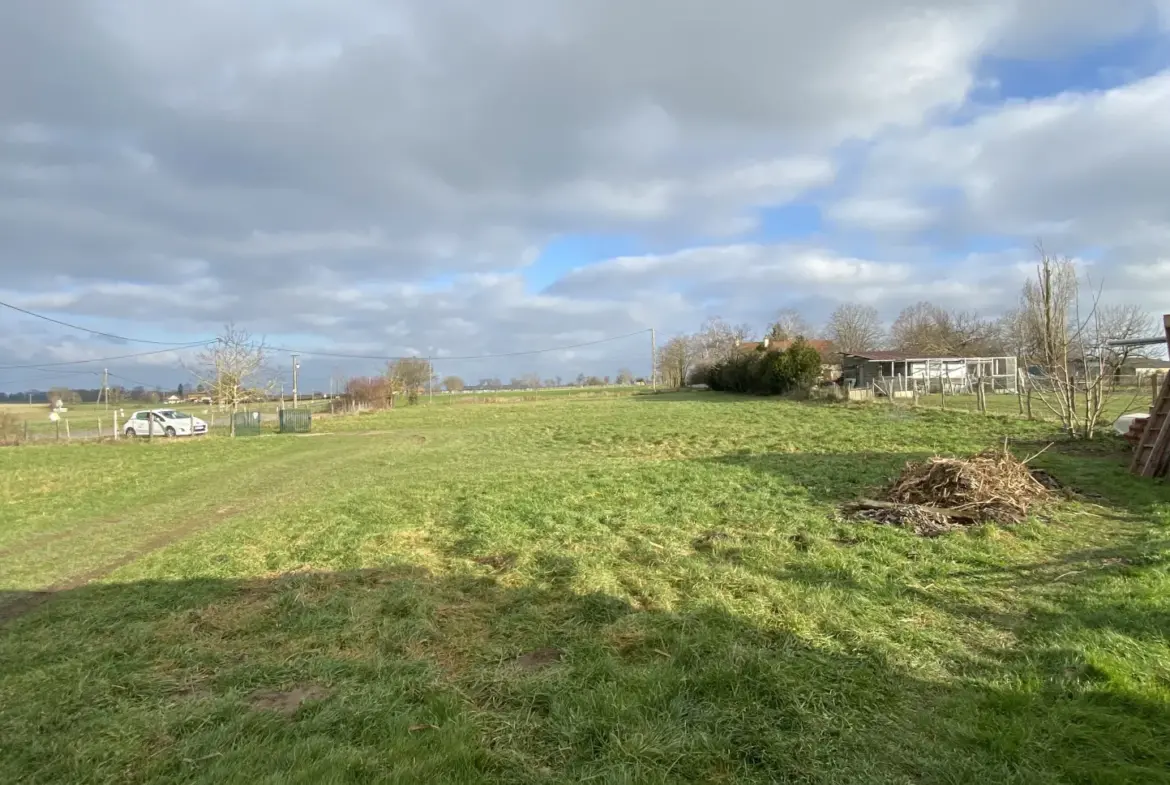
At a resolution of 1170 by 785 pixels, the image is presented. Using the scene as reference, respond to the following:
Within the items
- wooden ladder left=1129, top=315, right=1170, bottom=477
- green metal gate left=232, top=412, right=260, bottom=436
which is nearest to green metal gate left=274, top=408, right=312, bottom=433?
green metal gate left=232, top=412, right=260, bottom=436

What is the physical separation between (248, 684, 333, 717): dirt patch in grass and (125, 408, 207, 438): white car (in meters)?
29.5

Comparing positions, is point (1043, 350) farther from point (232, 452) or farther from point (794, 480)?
point (232, 452)

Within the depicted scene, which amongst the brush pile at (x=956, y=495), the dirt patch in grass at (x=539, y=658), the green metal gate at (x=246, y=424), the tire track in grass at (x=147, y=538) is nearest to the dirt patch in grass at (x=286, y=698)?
the dirt patch in grass at (x=539, y=658)

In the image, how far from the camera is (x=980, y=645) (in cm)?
384

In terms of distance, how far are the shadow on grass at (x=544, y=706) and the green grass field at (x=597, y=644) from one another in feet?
0.06

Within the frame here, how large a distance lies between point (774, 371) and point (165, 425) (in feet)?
106

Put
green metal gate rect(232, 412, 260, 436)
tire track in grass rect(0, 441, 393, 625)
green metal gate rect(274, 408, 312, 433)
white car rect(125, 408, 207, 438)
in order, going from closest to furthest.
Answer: tire track in grass rect(0, 441, 393, 625), white car rect(125, 408, 207, 438), green metal gate rect(232, 412, 260, 436), green metal gate rect(274, 408, 312, 433)

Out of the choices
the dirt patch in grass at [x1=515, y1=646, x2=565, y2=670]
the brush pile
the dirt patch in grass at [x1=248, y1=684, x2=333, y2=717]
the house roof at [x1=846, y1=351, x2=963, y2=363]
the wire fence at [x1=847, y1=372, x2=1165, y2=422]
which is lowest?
the dirt patch in grass at [x1=515, y1=646, x2=565, y2=670]

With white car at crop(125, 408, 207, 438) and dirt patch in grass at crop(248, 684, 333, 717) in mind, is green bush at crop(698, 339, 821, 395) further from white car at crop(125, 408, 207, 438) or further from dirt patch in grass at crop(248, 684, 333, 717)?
dirt patch in grass at crop(248, 684, 333, 717)

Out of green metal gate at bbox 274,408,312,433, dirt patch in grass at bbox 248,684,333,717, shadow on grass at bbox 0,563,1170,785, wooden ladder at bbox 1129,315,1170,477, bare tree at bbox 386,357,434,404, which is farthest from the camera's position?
bare tree at bbox 386,357,434,404

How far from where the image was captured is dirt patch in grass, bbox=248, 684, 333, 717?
3236mm

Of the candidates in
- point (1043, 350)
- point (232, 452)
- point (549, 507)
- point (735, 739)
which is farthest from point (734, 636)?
point (232, 452)

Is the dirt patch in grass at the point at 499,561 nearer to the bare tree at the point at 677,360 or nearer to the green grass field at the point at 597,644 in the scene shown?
the green grass field at the point at 597,644

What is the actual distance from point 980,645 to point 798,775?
2036 millimetres
